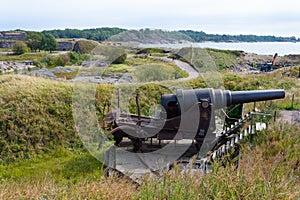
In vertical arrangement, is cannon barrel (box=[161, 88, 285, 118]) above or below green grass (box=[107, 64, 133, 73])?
below

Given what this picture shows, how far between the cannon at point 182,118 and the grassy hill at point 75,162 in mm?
797

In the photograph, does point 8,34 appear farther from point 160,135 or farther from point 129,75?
point 160,135

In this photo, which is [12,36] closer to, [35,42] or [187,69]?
[35,42]

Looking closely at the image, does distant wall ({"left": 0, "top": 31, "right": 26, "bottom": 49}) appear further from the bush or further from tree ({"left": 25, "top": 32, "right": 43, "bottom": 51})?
the bush

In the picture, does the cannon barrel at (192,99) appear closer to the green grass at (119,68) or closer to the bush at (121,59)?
the bush at (121,59)

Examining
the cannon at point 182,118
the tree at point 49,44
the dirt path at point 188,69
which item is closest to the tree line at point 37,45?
the tree at point 49,44

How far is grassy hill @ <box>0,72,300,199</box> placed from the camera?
2938mm

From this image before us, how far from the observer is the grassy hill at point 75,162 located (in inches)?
116

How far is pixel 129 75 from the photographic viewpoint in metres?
10.3

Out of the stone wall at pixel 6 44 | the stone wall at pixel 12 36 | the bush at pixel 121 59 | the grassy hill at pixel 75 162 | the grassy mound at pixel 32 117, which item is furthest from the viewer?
the stone wall at pixel 12 36

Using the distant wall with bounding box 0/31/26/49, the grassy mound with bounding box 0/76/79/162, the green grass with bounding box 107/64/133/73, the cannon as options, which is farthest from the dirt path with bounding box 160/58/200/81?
the distant wall with bounding box 0/31/26/49

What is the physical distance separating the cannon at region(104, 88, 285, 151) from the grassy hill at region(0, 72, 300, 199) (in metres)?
0.80

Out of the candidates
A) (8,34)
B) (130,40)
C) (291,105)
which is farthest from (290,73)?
(8,34)

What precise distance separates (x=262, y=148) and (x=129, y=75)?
542cm
